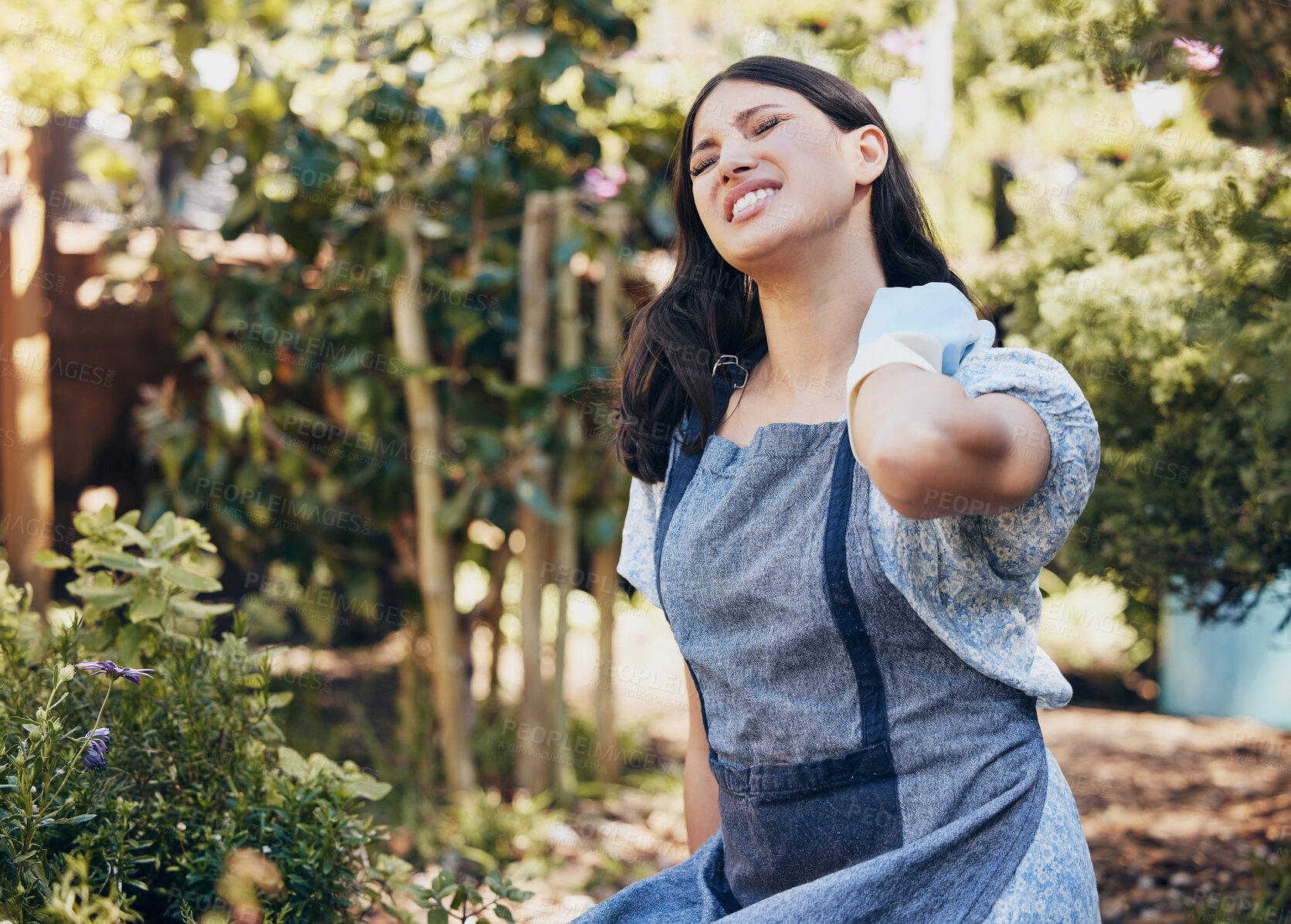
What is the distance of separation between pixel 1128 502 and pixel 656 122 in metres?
1.62

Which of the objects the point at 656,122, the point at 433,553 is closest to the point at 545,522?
the point at 433,553

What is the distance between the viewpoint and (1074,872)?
108cm

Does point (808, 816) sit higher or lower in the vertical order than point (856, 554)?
lower

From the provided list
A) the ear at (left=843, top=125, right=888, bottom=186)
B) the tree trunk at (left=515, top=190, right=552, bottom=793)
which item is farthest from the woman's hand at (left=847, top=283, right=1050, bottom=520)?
the tree trunk at (left=515, top=190, right=552, bottom=793)

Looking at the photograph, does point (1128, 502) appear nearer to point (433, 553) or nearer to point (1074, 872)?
point (1074, 872)

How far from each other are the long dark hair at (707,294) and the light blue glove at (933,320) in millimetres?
218

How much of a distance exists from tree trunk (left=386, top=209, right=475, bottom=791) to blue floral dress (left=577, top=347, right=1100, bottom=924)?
1.71 meters

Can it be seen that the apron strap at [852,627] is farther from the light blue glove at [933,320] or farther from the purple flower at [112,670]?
the purple flower at [112,670]

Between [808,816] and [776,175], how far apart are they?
2.50 feet

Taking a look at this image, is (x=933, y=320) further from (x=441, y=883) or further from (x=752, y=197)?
(x=441, y=883)

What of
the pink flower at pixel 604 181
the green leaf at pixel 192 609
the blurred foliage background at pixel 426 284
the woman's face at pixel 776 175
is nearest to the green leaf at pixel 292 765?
the green leaf at pixel 192 609

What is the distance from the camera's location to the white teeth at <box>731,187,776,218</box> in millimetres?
1222

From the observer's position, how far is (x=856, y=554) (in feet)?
3.64

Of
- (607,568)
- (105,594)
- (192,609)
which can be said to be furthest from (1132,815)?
(105,594)
